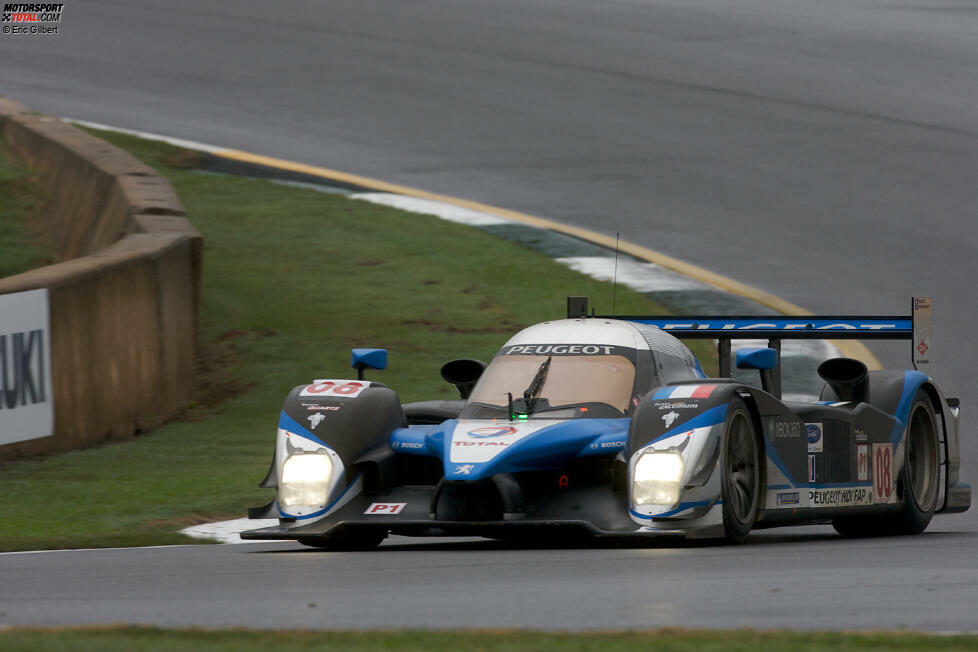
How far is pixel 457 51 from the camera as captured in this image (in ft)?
116

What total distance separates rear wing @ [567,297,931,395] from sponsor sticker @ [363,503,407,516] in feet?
9.29

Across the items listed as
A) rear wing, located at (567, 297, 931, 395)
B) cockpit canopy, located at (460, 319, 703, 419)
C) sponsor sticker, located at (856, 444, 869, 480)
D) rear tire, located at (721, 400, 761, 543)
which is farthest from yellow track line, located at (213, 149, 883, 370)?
rear tire, located at (721, 400, 761, 543)

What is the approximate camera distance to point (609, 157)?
2786cm

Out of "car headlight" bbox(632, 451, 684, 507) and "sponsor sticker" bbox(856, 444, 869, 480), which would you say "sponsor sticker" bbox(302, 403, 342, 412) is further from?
"sponsor sticker" bbox(856, 444, 869, 480)

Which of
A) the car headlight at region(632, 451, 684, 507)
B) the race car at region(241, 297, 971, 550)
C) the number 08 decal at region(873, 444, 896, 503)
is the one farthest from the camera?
the number 08 decal at region(873, 444, 896, 503)

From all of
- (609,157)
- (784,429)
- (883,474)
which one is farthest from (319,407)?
(609,157)

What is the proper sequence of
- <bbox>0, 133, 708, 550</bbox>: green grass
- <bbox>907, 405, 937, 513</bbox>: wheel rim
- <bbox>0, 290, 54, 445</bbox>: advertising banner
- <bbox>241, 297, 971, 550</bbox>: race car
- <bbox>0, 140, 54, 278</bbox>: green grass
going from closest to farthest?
<bbox>241, 297, 971, 550</bbox>: race car, <bbox>907, 405, 937, 513</bbox>: wheel rim, <bbox>0, 133, 708, 550</bbox>: green grass, <bbox>0, 290, 54, 445</bbox>: advertising banner, <bbox>0, 140, 54, 278</bbox>: green grass

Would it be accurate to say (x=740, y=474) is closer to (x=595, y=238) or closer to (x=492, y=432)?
(x=492, y=432)

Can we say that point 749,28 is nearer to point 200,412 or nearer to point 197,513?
point 200,412

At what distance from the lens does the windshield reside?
10.2 meters

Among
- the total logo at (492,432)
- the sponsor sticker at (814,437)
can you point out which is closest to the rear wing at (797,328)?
the sponsor sticker at (814,437)

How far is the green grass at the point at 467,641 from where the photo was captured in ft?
19.0

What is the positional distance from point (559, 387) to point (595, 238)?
506 inches

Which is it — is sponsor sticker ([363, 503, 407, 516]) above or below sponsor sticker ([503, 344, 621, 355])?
below
